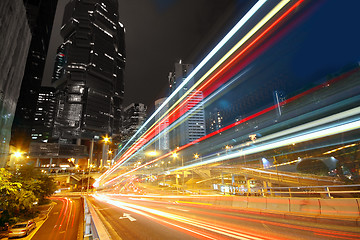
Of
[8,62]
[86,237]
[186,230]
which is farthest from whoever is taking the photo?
[8,62]

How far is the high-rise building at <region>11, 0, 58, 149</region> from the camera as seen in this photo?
5246 inches

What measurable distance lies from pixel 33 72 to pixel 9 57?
18022 cm

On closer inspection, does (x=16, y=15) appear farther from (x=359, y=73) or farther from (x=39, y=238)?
(x=359, y=73)

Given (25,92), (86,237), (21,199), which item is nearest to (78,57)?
(25,92)

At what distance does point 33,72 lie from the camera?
582 feet

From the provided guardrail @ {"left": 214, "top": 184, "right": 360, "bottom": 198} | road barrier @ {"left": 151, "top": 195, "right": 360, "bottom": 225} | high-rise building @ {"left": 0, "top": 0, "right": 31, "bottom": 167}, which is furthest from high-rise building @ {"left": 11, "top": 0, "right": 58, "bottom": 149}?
road barrier @ {"left": 151, "top": 195, "right": 360, "bottom": 225}

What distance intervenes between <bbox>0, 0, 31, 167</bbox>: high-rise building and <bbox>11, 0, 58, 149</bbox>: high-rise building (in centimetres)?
10987

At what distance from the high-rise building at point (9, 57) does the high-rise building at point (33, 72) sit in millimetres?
109867

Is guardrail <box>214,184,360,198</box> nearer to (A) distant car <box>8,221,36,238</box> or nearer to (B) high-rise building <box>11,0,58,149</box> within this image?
(A) distant car <box>8,221,36,238</box>

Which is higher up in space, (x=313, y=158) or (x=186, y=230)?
(x=313, y=158)

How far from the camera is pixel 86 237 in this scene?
27.7ft

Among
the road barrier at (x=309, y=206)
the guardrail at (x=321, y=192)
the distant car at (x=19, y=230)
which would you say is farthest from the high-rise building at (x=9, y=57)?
the guardrail at (x=321, y=192)

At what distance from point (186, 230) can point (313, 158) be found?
25.2 m

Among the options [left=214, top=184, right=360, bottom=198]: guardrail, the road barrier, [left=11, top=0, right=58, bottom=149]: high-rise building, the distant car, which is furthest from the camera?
[left=11, top=0, right=58, bottom=149]: high-rise building
